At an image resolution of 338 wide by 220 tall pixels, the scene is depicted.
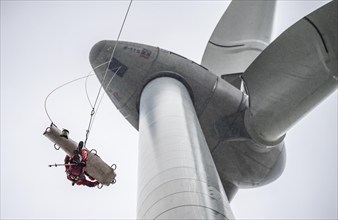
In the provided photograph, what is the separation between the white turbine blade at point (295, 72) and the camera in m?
9.99

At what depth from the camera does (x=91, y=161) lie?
28.0 feet

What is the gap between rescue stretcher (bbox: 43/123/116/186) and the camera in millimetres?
8570

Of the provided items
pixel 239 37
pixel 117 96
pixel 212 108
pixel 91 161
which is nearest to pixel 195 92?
Answer: pixel 212 108

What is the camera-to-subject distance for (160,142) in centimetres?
862

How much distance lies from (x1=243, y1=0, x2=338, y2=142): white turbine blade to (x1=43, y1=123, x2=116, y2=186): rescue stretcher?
457 centimetres

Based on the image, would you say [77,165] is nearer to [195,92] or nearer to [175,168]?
[175,168]

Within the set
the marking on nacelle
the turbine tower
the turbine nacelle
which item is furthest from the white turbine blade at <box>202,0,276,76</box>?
the marking on nacelle

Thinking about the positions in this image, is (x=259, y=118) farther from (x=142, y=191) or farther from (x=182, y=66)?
(x=142, y=191)

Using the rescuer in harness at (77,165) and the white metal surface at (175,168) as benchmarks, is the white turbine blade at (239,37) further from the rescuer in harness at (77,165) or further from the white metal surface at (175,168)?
the rescuer in harness at (77,165)

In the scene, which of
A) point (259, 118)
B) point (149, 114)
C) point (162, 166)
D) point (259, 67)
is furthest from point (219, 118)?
point (162, 166)

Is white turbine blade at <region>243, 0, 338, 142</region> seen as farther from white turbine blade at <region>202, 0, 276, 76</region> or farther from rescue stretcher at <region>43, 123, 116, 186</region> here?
white turbine blade at <region>202, 0, 276, 76</region>

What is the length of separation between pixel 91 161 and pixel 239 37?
10928 mm

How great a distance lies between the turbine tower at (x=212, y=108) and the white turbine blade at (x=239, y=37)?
30 cm

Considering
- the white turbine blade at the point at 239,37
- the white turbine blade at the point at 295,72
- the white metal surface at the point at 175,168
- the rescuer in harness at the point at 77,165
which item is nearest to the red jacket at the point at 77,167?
the rescuer in harness at the point at 77,165
